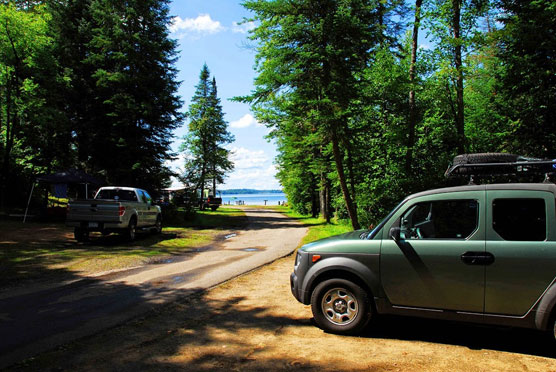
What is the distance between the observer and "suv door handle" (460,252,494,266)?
157 inches

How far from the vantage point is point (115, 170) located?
77.7ft

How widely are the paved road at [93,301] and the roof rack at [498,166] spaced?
5.24 metres

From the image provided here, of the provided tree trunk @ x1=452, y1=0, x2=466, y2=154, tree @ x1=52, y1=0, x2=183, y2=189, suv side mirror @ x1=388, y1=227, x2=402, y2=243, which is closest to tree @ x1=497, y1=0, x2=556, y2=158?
tree trunk @ x1=452, y1=0, x2=466, y2=154

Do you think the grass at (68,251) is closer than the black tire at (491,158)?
No

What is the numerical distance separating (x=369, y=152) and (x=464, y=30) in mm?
6073

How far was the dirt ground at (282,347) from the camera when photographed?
12.0ft

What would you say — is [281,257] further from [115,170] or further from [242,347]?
[115,170]

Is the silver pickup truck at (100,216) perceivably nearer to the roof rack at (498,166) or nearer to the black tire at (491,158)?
the roof rack at (498,166)

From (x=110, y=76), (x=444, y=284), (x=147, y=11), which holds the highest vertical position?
(x=147, y=11)

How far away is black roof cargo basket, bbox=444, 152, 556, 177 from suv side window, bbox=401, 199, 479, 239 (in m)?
0.64

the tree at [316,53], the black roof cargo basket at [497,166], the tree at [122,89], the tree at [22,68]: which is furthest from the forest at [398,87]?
the tree at [22,68]

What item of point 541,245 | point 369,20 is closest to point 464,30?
point 369,20

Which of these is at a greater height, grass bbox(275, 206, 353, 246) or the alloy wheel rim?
the alloy wheel rim

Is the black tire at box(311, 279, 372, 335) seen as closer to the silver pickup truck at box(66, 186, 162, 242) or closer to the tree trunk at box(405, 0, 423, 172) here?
the silver pickup truck at box(66, 186, 162, 242)
